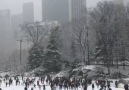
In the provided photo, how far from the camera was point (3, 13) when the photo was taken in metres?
176

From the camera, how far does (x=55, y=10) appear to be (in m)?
147

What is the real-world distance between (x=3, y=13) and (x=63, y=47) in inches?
4957

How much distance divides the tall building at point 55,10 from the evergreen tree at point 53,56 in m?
78.0

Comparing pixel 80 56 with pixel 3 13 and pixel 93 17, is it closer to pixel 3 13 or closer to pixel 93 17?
pixel 93 17

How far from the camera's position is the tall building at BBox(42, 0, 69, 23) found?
13580cm

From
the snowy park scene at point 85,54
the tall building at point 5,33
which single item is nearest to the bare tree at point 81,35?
the snowy park scene at point 85,54

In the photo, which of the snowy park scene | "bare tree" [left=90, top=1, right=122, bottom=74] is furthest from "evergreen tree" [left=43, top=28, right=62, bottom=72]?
"bare tree" [left=90, top=1, right=122, bottom=74]

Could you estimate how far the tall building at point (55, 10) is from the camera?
446ft

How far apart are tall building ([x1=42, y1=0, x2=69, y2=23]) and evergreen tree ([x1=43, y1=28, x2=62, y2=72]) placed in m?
78.0

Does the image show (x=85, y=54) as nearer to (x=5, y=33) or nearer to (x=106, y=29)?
(x=106, y=29)

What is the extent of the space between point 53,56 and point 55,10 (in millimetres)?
97444

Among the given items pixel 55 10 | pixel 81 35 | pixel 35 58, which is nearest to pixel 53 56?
pixel 35 58

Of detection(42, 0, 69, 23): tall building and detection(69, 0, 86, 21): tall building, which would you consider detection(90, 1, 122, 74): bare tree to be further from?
detection(42, 0, 69, 23): tall building

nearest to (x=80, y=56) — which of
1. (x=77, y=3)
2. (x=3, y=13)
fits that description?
(x=77, y=3)
